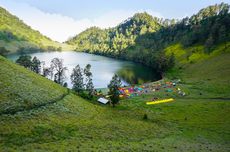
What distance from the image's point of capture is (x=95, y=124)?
6228 cm

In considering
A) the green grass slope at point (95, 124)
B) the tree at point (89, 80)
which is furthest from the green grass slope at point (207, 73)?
the tree at point (89, 80)

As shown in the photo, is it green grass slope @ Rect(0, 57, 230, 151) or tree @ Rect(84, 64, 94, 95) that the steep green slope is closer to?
green grass slope @ Rect(0, 57, 230, 151)

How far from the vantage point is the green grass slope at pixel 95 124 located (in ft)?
160

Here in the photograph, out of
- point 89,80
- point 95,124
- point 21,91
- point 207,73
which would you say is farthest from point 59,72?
point 207,73

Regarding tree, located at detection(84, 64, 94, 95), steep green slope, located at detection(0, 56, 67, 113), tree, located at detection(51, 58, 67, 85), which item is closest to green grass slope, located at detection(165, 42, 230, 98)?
tree, located at detection(84, 64, 94, 95)

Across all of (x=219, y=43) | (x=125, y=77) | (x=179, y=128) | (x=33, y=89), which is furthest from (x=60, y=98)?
(x=219, y=43)

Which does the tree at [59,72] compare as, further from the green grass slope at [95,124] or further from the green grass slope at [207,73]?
the green grass slope at [207,73]

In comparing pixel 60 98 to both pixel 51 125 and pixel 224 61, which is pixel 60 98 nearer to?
pixel 51 125

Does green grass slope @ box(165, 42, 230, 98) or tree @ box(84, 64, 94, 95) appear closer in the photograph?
tree @ box(84, 64, 94, 95)

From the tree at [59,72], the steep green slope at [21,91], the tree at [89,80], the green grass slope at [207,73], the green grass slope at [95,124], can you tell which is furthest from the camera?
the tree at [59,72]

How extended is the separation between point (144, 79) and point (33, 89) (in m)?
109

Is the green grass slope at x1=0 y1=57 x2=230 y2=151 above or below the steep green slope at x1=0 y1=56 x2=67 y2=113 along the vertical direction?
below

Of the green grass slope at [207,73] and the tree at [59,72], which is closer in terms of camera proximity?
the green grass slope at [207,73]

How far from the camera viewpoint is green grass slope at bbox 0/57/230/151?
48844mm
